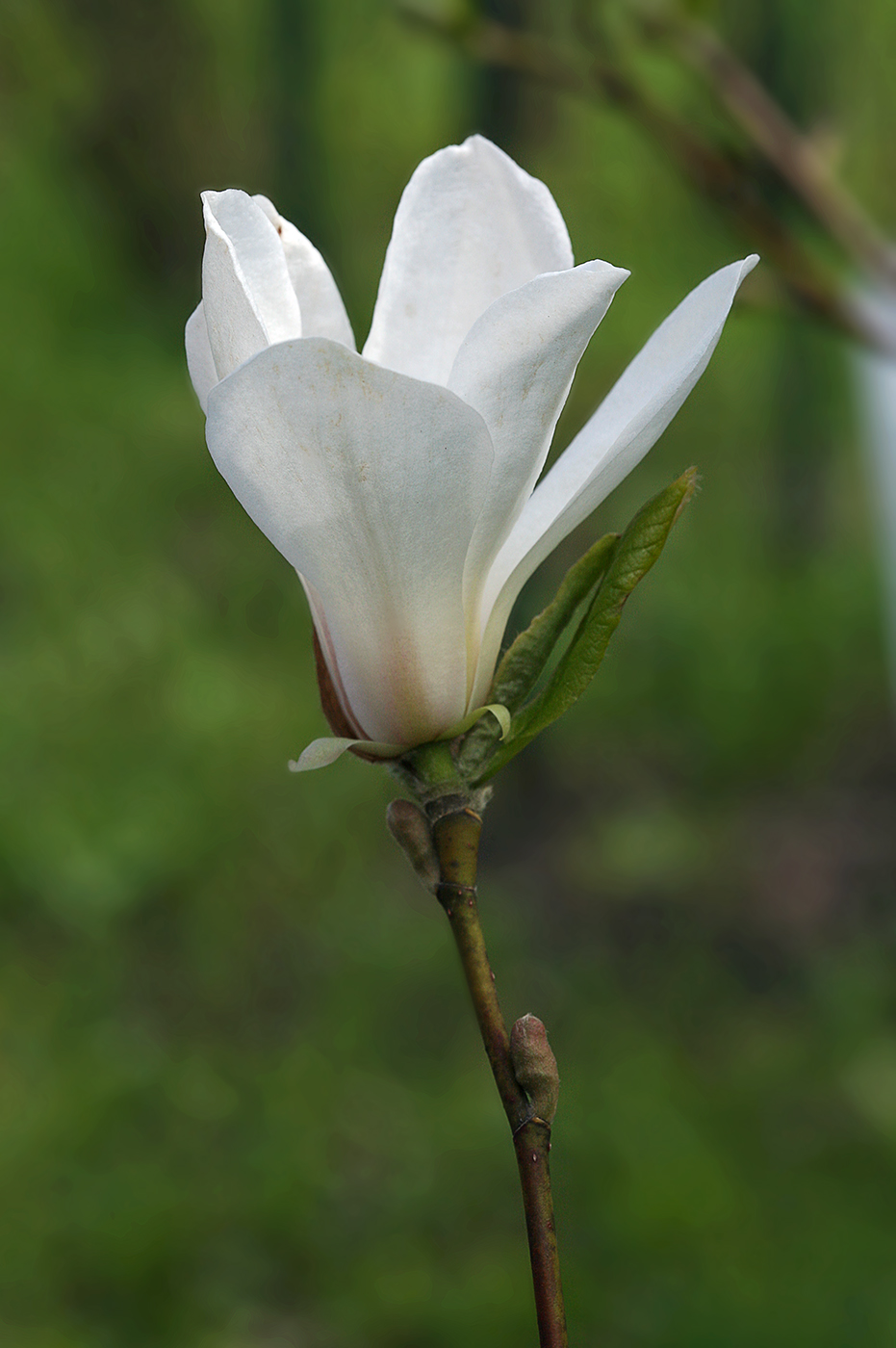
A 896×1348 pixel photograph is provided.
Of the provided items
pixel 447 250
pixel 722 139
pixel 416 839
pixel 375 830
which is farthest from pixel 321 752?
pixel 375 830

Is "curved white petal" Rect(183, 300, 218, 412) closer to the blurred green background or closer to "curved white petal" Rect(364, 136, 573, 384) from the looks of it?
"curved white petal" Rect(364, 136, 573, 384)

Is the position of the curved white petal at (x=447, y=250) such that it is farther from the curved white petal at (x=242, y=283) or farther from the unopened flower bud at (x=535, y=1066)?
the unopened flower bud at (x=535, y=1066)

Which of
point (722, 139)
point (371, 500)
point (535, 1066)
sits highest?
point (722, 139)

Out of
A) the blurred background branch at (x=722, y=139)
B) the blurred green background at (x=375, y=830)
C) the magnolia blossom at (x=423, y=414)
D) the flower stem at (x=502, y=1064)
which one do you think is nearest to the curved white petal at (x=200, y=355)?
the magnolia blossom at (x=423, y=414)

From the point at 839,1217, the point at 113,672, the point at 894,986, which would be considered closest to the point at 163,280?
the point at 113,672

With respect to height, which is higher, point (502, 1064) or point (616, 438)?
point (616, 438)

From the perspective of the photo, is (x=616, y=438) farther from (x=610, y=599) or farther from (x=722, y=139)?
(x=722, y=139)
